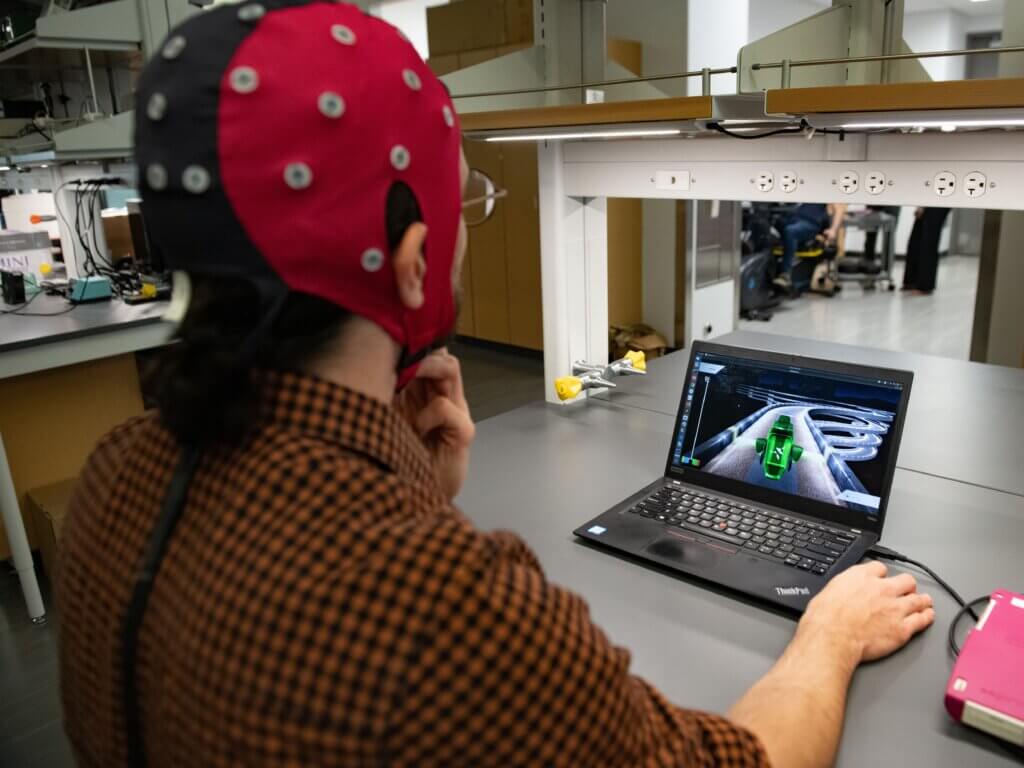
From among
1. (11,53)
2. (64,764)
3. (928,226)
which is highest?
(11,53)

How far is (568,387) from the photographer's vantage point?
1.72 metres

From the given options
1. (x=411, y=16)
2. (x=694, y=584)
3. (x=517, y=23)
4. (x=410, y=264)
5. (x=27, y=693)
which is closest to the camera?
(x=410, y=264)

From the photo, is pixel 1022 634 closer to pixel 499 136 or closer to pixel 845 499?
pixel 845 499

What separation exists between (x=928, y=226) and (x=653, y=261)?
3.05 m

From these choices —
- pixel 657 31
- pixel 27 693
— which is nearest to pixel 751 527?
pixel 27 693

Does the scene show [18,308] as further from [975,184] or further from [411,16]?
[411,16]

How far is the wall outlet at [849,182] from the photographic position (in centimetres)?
132

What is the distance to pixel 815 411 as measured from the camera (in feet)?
3.90

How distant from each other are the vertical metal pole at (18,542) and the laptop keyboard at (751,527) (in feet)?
6.56

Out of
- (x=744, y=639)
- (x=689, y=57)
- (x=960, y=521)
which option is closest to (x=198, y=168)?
(x=744, y=639)

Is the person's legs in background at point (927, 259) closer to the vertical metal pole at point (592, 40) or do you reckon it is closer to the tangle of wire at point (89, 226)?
the vertical metal pole at point (592, 40)

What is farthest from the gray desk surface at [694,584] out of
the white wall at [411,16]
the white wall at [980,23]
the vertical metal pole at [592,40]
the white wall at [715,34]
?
the white wall at [980,23]

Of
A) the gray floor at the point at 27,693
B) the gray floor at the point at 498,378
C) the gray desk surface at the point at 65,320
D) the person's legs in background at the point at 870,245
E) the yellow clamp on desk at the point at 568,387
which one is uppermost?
the gray desk surface at the point at 65,320

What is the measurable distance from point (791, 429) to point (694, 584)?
0.31 m
